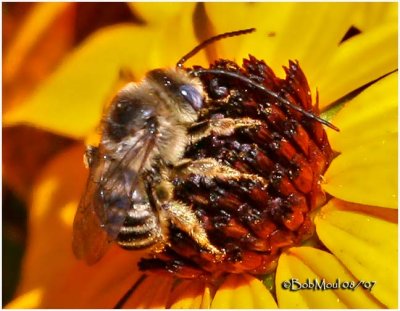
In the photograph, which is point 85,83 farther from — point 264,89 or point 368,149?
point 368,149

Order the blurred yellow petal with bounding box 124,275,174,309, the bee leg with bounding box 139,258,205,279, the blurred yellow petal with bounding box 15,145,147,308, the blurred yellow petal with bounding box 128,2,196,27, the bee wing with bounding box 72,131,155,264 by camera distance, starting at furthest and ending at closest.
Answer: the blurred yellow petal with bounding box 128,2,196,27 → the blurred yellow petal with bounding box 15,145,147,308 → the blurred yellow petal with bounding box 124,275,174,309 → the bee leg with bounding box 139,258,205,279 → the bee wing with bounding box 72,131,155,264

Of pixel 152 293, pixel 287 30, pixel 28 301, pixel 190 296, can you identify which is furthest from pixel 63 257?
pixel 287 30

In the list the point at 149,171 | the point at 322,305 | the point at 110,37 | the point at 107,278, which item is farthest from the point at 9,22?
the point at 322,305

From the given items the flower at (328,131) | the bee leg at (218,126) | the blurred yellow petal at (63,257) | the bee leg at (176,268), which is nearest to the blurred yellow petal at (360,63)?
the flower at (328,131)

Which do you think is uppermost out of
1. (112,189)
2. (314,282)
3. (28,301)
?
(112,189)

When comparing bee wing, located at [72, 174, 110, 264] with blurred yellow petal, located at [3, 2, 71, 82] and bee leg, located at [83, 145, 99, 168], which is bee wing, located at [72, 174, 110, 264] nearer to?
bee leg, located at [83, 145, 99, 168]

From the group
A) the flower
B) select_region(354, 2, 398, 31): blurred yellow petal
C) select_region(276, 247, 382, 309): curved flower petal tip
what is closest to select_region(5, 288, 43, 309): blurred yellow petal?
the flower
